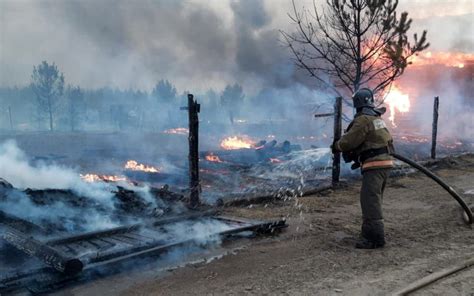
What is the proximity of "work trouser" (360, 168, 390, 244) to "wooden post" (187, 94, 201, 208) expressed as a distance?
10.7 feet

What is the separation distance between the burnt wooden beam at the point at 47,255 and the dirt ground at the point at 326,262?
240 mm

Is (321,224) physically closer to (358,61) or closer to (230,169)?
(358,61)

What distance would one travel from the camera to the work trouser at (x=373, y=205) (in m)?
5.32

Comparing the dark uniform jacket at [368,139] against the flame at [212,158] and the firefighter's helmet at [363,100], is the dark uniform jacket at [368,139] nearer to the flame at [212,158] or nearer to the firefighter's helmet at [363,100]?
the firefighter's helmet at [363,100]

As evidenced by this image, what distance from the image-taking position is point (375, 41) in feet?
35.8

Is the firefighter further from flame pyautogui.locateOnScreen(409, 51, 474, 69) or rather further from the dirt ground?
flame pyautogui.locateOnScreen(409, 51, 474, 69)

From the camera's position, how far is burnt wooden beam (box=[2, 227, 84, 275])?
4.27 m

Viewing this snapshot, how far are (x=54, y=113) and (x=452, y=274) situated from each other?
164ft

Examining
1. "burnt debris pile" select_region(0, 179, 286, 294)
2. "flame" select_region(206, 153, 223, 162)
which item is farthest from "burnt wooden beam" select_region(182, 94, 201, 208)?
"flame" select_region(206, 153, 223, 162)

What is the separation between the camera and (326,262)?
4.83 m

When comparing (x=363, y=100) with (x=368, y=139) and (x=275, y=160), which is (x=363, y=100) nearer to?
(x=368, y=139)

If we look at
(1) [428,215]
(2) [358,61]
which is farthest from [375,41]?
(1) [428,215]

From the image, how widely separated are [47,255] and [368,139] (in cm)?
409

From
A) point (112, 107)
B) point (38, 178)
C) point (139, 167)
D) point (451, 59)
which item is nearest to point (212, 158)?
point (139, 167)
